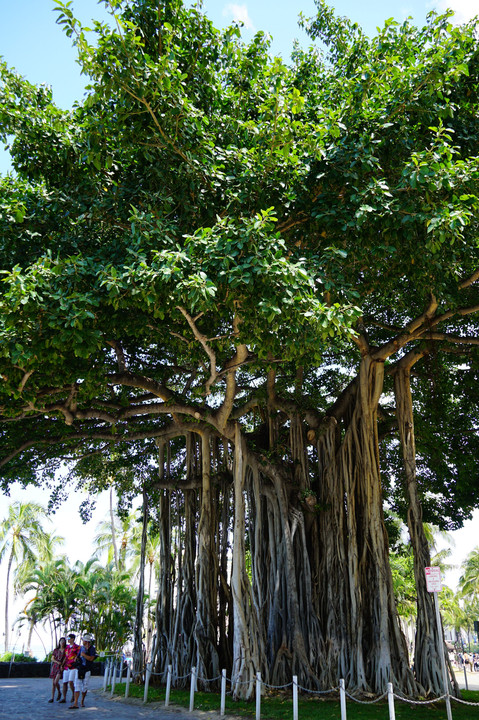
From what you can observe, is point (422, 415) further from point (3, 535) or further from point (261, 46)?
point (3, 535)

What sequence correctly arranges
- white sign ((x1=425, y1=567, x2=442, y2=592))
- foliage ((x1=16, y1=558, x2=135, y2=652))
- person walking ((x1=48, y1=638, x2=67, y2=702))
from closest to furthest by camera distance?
white sign ((x1=425, y1=567, x2=442, y2=592)) → person walking ((x1=48, y1=638, x2=67, y2=702)) → foliage ((x1=16, y1=558, x2=135, y2=652))

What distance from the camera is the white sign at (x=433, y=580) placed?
662 cm

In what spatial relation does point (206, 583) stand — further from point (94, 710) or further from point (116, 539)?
point (116, 539)

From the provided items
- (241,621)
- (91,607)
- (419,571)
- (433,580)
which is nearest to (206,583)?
(241,621)

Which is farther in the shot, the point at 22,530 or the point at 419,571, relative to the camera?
the point at 22,530

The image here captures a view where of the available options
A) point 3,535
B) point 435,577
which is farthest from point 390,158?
point 3,535

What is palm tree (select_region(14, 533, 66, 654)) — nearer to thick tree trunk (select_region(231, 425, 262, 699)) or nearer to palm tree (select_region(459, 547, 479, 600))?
thick tree trunk (select_region(231, 425, 262, 699))

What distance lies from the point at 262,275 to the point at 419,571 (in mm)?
5235

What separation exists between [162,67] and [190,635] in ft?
29.2

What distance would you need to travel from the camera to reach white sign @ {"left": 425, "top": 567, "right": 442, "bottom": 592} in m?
6.62

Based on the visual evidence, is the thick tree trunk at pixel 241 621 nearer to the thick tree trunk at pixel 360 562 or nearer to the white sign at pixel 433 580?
the thick tree trunk at pixel 360 562

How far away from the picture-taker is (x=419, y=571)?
27.3ft

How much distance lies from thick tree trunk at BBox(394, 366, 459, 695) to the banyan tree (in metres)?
0.03

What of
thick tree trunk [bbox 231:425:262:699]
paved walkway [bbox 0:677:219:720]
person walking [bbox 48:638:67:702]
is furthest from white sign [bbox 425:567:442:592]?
person walking [bbox 48:638:67:702]
